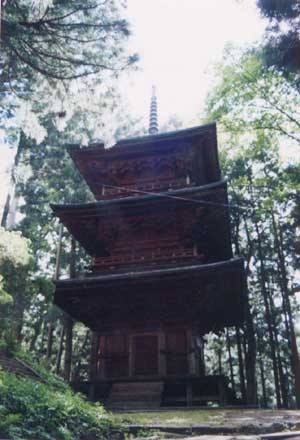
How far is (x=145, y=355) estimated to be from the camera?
11.1m

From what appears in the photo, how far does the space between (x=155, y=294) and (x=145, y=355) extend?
1.83 meters

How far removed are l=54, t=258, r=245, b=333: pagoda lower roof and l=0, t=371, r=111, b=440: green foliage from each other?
5.13 m

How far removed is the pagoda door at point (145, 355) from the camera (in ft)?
35.9

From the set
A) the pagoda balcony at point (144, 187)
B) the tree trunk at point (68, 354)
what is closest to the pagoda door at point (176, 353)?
the pagoda balcony at point (144, 187)

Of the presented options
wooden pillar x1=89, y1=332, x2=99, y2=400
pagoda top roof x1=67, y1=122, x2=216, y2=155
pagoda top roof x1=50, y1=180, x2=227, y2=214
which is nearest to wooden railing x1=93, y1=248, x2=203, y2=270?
pagoda top roof x1=50, y1=180, x2=227, y2=214

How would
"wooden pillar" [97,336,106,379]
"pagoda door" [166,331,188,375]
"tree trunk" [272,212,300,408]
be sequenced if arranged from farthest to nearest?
"tree trunk" [272,212,300,408], "wooden pillar" [97,336,106,379], "pagoda door" [166,331,188,375]

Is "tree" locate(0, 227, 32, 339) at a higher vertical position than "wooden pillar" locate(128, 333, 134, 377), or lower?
higher

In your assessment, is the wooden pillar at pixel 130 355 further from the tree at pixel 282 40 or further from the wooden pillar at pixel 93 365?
the tree at pixel 282 40

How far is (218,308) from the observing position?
1216 cm

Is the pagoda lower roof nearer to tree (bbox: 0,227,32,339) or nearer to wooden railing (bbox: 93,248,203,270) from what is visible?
wooden railing (bbox: 93,248,203,270)

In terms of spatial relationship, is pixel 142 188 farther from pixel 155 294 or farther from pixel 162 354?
pixel 162 354

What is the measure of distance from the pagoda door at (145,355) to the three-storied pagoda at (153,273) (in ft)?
0.09

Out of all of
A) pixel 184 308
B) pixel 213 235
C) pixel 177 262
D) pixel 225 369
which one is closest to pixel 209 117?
pixel 213 235

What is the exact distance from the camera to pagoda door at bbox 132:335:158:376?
10.9m
